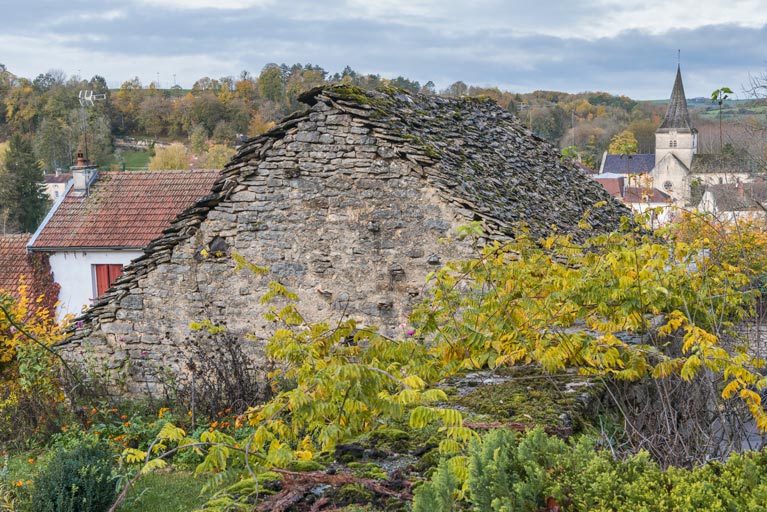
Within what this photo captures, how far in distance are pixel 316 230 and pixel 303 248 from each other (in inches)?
10.8

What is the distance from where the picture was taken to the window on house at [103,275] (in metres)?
20.4

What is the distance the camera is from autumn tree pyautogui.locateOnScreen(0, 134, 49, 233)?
166ft

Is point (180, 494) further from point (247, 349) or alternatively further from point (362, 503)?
point (362, 503)

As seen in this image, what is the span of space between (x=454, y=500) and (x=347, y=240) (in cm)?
622

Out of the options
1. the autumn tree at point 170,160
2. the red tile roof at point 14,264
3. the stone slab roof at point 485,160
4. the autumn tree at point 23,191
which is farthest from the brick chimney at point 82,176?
the autumn tree at point 170,160

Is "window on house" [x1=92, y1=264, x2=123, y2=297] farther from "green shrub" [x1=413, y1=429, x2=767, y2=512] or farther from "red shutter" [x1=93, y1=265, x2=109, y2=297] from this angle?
"green shrub" [x1=413, y1=429, x2=767, y2=512]

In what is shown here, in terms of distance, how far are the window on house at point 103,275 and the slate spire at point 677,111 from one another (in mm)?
42953

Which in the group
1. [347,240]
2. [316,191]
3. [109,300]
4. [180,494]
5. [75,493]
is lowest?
[180,494]

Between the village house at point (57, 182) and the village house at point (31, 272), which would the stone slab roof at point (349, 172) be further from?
the village house at point (57, 182)

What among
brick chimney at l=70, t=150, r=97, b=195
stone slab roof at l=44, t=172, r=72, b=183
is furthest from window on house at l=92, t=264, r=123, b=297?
stone slab roof at l=44, t=172, r=72, b=183

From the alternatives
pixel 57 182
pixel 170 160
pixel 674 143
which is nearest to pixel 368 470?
pixel 170 160

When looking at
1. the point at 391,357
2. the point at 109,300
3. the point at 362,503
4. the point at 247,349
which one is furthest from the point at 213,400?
the point at 362,503

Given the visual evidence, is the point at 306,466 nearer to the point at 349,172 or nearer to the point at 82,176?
the point at 349,172

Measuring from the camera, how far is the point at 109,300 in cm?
936
